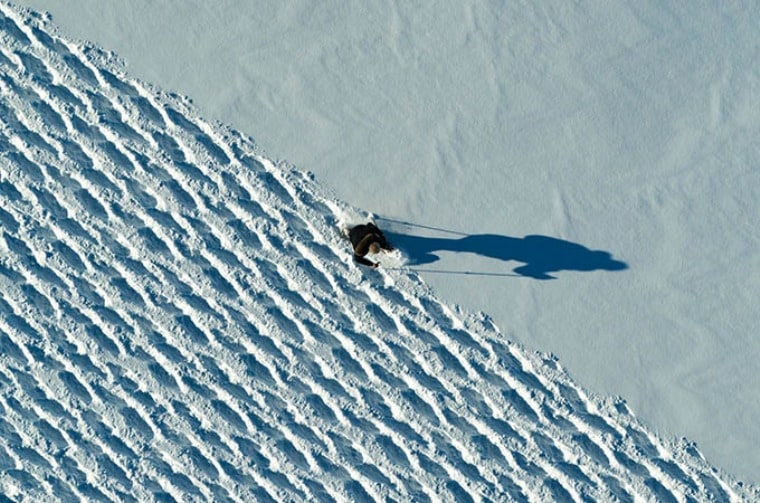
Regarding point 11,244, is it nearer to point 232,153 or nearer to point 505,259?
point 232,153

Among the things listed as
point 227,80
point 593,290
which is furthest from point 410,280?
point 227,80

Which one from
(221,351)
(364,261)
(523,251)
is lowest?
(221,351)

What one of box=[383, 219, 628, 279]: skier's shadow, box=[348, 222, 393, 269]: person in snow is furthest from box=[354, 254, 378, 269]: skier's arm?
box=[383, 219, 628, 279]: skier's shadow

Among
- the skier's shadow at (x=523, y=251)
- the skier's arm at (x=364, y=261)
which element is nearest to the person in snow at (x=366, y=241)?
the skier's arm at (x=364, y=261)

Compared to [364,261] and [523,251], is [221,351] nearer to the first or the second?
[364,261]

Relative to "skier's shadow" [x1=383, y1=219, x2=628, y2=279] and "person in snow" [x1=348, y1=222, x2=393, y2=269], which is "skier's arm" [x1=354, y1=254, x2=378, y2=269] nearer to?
"person in snow" [x1=348, y1=222, x2=393, y2=269]

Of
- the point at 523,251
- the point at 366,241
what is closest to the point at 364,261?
the point at 366,241
